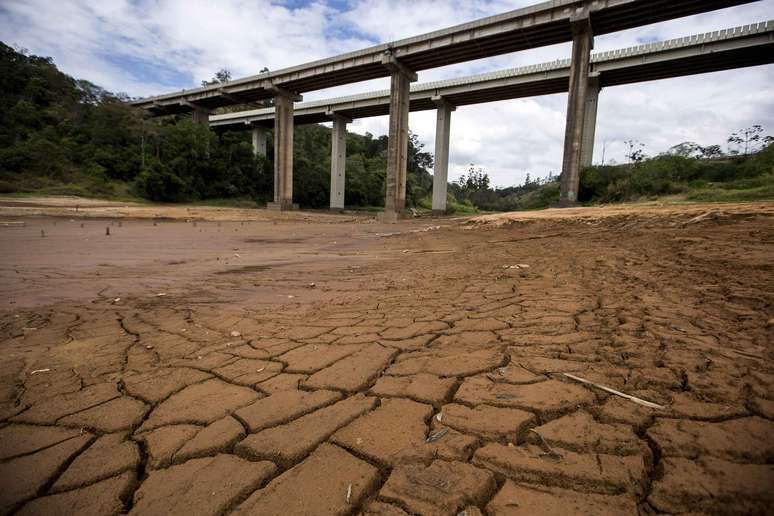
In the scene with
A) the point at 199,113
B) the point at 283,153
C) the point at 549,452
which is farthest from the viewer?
the point at 199,113

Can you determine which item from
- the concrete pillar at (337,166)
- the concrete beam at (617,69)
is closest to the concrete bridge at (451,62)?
the concrete beam at (617,69)

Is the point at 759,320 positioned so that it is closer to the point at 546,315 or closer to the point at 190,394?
the point at 546,315

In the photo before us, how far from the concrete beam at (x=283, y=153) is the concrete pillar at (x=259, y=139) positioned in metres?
13.6

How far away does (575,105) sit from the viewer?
50.8 ft

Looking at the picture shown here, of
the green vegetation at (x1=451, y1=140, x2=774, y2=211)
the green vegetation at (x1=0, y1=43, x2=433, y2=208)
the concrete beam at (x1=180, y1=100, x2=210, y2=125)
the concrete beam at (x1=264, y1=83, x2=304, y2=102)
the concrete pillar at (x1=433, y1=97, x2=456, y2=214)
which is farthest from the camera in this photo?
the concrete beam at (x1=180, y1=100, x2=210, y2=125)

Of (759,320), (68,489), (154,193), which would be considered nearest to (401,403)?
(68,489)

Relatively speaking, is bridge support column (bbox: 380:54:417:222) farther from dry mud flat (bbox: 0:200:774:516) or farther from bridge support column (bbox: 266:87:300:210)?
dry mud flat (bbox: 0:200:774:516)

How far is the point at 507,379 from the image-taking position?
68.4 inches

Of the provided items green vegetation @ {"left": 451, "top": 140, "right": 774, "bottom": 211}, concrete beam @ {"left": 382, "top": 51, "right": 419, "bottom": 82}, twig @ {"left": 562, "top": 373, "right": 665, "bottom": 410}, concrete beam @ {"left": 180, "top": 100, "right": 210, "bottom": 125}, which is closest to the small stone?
twig @ {"left": 562, "top": 373, "right": 665, "bottom": 410}

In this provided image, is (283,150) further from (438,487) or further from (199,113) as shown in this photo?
(438,487)

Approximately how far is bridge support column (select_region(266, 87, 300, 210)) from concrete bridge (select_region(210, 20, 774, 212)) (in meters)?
7.30

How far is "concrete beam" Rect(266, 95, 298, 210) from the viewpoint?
25234mm

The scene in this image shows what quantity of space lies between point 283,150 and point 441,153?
1173cm

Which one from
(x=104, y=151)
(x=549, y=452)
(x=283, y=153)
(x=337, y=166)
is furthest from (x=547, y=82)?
(x=104, y=151)
